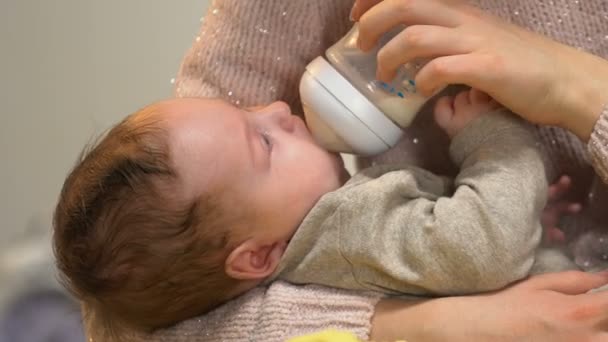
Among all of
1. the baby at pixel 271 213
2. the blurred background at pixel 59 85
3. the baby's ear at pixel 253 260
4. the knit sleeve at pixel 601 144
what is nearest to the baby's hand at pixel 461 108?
the baby at pixel 271 213

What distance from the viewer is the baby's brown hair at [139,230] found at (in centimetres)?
74

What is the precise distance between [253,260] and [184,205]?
10 centimetres

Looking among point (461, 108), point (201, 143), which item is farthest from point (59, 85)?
point (461, 108)

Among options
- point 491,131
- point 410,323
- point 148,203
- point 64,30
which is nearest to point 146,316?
point 148,203

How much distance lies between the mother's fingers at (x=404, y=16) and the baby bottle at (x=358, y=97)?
0.15ft

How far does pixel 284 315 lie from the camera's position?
0.77 metres

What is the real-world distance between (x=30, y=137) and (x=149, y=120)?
1.07 metres

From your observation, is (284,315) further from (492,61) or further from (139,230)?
(492,61)

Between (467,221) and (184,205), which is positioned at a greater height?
(184,205)

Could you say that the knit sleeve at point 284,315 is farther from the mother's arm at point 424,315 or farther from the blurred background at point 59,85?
the blurred background at point 59,85

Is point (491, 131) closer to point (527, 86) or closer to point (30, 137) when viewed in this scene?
point (527, 86)

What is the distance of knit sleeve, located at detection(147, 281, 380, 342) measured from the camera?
29.7 inches

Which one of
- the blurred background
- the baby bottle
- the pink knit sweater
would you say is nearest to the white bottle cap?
the baby bottle

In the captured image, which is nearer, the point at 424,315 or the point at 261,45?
the point at 424,315
